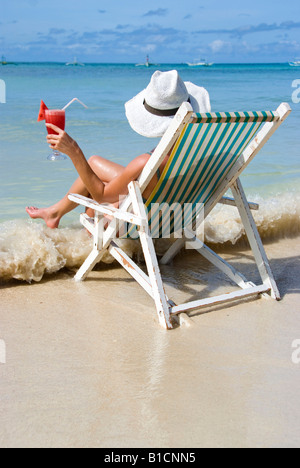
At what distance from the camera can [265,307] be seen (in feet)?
10.8

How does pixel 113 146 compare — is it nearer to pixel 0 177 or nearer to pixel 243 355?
pixel 0 177

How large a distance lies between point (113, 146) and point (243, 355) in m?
5.96

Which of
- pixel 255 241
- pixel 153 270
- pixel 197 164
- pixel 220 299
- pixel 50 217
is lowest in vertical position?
pixel 50 217

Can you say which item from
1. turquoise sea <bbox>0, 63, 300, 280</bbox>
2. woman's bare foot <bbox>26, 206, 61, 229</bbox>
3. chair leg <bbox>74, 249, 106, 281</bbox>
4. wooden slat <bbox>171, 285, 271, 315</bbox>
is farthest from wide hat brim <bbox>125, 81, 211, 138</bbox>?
turquoise sea <bbox>0, 63, 300, 280</bbox>

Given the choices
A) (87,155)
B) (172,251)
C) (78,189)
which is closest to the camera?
(78,189)

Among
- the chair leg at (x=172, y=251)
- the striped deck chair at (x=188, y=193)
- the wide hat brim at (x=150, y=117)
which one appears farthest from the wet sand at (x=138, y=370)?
the wide hat brim at (x=150, y=117)

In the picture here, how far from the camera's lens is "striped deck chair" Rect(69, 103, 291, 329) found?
2855mm

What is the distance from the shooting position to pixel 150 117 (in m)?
3.07

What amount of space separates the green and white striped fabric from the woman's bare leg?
1.77ft

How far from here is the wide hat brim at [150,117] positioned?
3.04m

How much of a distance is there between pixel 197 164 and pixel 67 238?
1.32 meters

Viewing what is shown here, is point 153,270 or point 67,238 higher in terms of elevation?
point 153,270

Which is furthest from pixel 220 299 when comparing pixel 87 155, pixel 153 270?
pixel 87 155

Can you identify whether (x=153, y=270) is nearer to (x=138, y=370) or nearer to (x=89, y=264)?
(x=138, y=370)
